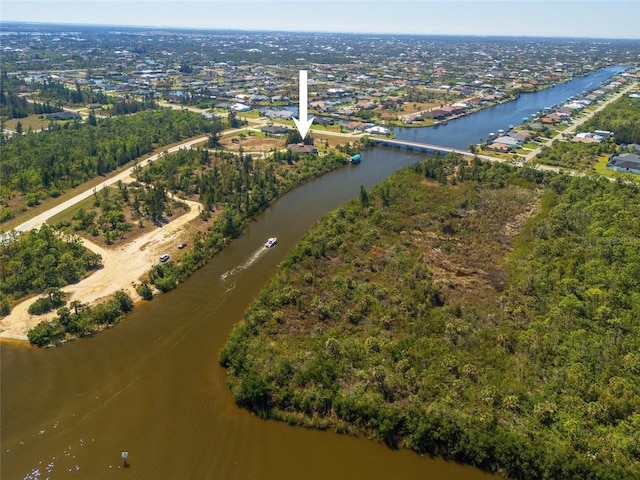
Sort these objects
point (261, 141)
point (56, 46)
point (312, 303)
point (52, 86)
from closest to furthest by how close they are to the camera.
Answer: point (312, 303), point (261, 141), point (52, 86), point (56, 46)

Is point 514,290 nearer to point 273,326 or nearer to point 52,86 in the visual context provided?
point 273,326

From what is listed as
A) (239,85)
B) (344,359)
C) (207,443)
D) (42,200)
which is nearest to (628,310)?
(344,359)

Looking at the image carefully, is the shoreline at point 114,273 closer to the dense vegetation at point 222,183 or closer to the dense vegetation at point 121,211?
the dense vegetation at point 121,211

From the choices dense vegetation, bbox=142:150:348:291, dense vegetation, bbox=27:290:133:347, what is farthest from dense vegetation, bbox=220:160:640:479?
dense vegetation, bbox=27:290:133:347

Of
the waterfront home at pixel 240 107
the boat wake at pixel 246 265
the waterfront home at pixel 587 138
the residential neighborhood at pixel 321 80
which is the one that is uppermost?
the residential neighborhood at pixel 321 80

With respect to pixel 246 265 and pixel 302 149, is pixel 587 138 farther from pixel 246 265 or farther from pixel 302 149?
pixel 246 265

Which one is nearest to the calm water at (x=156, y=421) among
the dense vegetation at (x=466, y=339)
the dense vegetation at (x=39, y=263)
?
the dense vegetation at (x=466, y=339)

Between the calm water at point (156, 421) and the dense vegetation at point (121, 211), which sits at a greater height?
the dense vegetation at point (121, 211)
